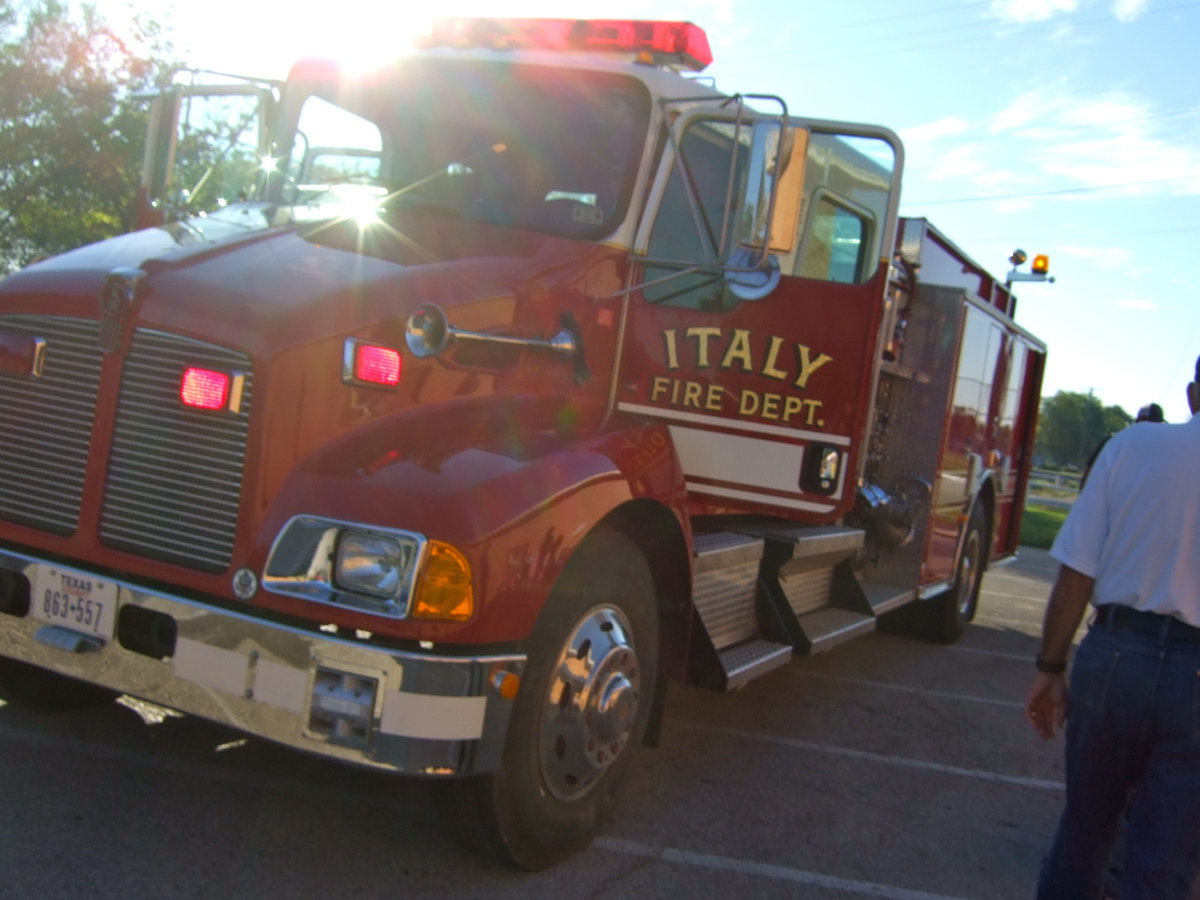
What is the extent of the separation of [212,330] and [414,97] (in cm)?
200

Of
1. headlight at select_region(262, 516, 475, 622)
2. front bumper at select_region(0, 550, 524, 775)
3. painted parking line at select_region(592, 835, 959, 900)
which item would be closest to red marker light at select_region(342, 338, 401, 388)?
headlight at select_region(262, 516, 475, 622)

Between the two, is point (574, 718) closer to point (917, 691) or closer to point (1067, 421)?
point (917, 691)

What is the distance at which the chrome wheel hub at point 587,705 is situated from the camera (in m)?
3.75

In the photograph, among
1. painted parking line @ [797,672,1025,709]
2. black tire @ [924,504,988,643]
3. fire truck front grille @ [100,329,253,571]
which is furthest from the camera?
black tire @ [924,504,988,643]

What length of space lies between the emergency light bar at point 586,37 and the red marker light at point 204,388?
2.42 metres

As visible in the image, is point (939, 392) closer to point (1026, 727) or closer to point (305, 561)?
point (1026, 727)

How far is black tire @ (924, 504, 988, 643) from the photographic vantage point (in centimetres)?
881

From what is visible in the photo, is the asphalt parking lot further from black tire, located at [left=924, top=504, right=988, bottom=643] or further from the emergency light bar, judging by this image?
the emergency light bar

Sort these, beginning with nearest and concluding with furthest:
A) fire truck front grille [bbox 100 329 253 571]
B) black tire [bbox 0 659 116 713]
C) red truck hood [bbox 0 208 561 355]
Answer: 1. fire truck front grille [bbox 100 329 253 571]
2. red truck hood [bbox 0 208 561 355]
3. black tire [bbox 0 659 116 713]

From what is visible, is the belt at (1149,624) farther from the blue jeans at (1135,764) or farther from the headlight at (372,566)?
the headlight at (372,566)

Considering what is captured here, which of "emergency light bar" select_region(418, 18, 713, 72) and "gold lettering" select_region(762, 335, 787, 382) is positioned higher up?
"emergency light bar" select_region(418, 18, 713, 72)

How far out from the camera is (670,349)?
5.01 metres

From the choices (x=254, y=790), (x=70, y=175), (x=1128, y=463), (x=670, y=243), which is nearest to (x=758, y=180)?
(x=670, y=243)

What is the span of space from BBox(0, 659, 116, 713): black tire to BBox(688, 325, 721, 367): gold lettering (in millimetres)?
2660
